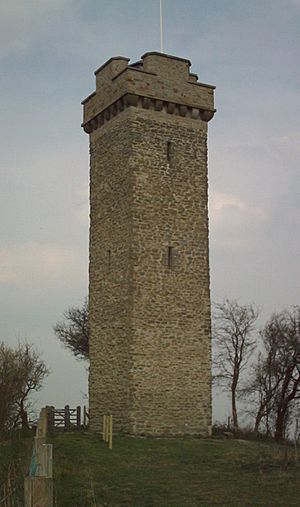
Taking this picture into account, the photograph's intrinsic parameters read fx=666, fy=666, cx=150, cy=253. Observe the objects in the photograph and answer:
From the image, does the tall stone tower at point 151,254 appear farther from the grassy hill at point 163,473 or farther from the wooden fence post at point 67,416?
the wooden fence post at point 67,416

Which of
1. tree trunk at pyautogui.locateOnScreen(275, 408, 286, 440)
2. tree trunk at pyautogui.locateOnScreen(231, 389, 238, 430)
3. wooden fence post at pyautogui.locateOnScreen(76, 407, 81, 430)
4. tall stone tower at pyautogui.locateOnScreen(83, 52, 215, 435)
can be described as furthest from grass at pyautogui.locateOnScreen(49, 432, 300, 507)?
tree trunk at pyautogui.locateOnScreen(231, 389, 238, 430)

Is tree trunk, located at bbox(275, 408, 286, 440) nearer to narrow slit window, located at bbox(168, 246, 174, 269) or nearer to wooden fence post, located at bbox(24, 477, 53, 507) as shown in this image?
narrow slit window, located at bbox(168, 246, 174, 269)

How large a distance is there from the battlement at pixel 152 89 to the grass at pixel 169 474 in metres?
10.3

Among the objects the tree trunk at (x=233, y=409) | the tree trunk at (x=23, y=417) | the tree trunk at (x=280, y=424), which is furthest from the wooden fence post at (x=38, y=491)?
the tree trunk at (x=233, y=409)

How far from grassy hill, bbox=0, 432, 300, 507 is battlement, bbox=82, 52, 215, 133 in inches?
406

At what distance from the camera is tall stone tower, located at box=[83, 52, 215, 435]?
19812 mm

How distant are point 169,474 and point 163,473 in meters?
0.15

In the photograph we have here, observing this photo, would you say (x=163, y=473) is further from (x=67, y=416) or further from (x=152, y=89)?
(x=67, y=416)

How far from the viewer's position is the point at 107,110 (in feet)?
71.7

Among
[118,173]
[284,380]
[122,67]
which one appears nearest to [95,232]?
[118,173]

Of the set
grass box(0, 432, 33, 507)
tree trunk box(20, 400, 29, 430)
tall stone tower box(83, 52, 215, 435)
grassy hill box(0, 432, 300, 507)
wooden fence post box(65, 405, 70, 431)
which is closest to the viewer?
grass box(0, 432, 33, 507)

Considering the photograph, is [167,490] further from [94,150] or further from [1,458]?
[94,150]

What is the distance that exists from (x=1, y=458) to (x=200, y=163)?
42.0ft

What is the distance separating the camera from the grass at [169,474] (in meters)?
10.1
